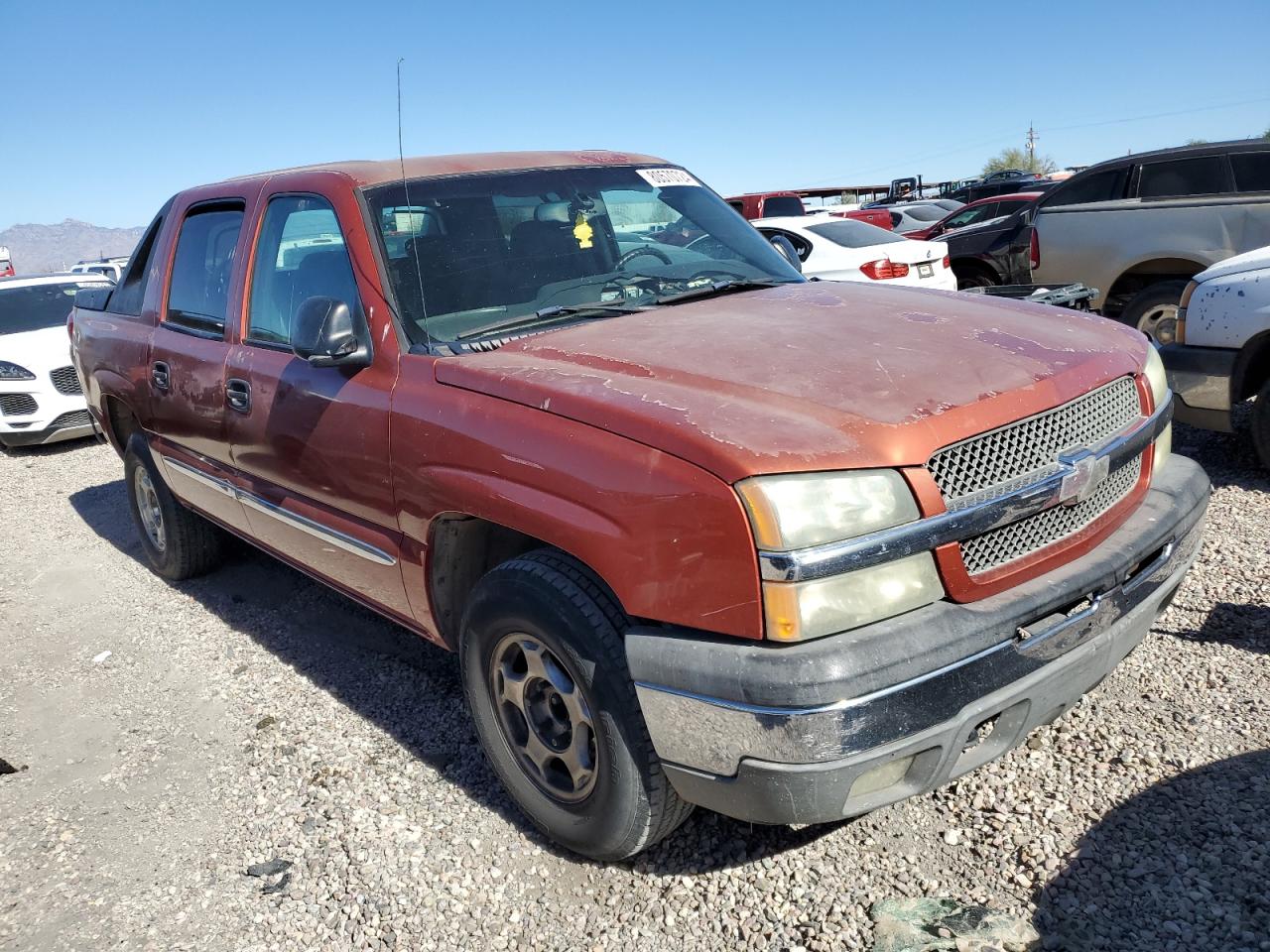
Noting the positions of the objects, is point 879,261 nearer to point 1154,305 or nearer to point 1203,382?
point 1154,305

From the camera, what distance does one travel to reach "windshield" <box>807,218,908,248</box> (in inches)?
378

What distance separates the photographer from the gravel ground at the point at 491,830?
249 cm

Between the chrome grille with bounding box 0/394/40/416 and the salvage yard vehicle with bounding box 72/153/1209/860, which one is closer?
the salvage yard vehicle with bounding box 72/153/1209/860

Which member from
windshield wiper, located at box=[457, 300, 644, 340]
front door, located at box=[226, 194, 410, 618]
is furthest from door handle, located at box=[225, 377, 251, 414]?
windshield wiper, located at box=[457, 300, 644, 340]

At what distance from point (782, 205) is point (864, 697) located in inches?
659

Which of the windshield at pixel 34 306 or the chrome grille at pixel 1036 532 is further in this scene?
the windshield at pixel 34 306

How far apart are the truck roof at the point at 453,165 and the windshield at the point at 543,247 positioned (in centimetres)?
5

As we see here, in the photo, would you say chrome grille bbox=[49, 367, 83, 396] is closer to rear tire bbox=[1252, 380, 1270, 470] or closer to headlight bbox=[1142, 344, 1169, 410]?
headlight bbox=[1142, 344, 1169, 410]

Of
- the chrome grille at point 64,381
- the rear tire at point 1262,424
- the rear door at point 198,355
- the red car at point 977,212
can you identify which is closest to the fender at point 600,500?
the rear door at point 198,355

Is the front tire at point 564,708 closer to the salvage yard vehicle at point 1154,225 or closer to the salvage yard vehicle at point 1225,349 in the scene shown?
the salvage yard vehicle at point 1225,349

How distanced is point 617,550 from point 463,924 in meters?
1.13

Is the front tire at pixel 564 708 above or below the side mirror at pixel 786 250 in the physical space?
below

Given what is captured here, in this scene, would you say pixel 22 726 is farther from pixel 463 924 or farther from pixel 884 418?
pixel 884 418

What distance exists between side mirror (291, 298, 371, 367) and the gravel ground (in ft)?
4.58
